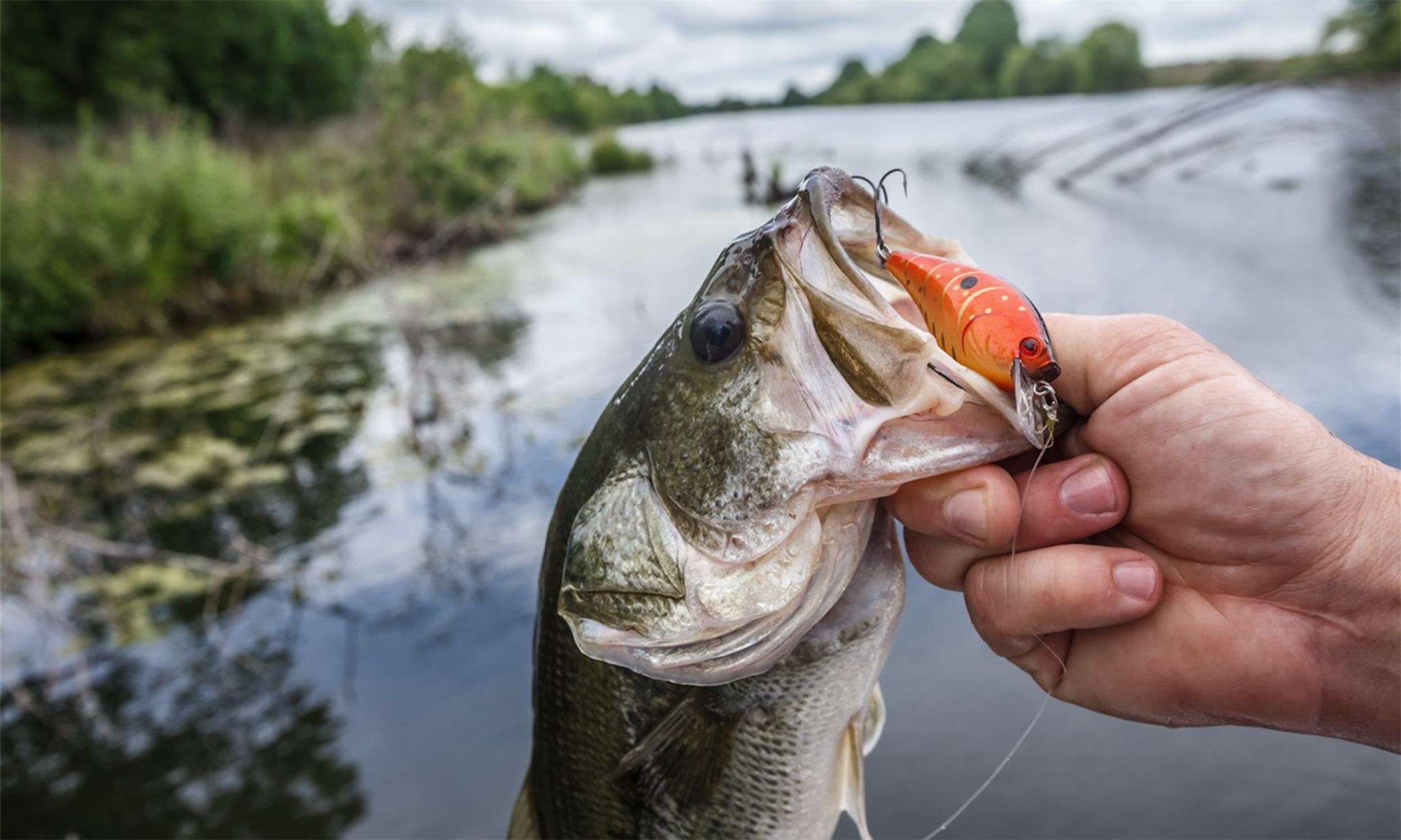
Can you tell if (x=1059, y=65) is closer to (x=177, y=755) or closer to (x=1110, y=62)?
(x=1110, y=62)

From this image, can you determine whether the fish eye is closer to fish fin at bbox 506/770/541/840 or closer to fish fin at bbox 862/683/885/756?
fish fin at bbox 862/683/885/756

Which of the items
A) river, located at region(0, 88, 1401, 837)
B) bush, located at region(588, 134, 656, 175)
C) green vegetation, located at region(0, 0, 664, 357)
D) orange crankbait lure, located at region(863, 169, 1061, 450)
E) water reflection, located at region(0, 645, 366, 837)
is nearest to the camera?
orange crankbait lure, located at region(863, 169, 1061, 450)

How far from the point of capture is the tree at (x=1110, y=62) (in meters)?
41.4

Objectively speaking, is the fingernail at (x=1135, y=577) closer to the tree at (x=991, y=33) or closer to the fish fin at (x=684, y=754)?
the fish fin at (x=684, y=754)

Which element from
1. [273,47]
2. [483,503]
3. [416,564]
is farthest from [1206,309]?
[273,47]

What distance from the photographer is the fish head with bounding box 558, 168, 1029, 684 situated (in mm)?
1379

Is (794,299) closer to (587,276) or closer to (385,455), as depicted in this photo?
(385,455)

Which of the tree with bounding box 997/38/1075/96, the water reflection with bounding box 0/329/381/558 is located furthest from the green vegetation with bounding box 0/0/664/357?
the tree with bounding box 997/38/1075/96

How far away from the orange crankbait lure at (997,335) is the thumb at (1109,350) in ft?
0.81

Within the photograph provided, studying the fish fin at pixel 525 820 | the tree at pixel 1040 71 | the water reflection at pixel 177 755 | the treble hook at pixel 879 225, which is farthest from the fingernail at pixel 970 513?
the tree at pixel 1040 71

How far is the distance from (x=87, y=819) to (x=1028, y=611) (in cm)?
498

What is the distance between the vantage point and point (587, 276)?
14.9m

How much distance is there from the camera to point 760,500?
4.71 feet

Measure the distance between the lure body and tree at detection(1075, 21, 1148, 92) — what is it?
46.5 metres
